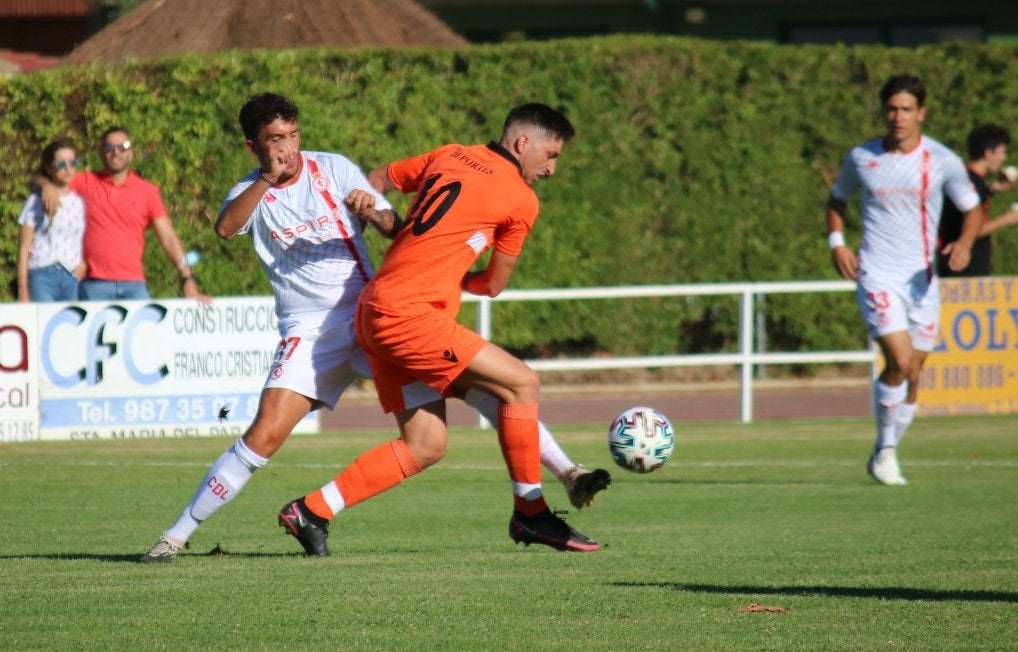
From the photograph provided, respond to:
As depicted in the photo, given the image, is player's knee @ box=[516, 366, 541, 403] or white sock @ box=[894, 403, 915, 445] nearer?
player's knee @ box=[516, 366, 541, 403]

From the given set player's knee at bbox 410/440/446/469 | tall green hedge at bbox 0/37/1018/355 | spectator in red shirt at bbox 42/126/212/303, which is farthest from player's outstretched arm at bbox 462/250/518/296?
tall green hedge at bbox 0/37/1018/355

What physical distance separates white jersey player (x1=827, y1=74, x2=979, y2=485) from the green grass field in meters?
0.85

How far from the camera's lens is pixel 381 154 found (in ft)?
58.6

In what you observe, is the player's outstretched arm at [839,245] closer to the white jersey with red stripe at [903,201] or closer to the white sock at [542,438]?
the white jersey with red stripe at [903,201]

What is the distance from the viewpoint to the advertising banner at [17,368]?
1345 centimetres

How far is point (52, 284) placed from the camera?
14.1m

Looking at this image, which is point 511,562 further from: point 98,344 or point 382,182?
point 98,344

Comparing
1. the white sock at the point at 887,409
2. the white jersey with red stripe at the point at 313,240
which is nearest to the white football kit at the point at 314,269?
the white jersey with red stripe at the point at 313,240

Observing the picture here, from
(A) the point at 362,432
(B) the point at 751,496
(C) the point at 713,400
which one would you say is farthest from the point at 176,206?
(B) the point at 751,496

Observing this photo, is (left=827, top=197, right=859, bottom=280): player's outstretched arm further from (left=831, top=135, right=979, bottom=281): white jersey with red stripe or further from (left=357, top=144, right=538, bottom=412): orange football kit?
(left=357, top=144, right=538, bottom=412): orange football kit

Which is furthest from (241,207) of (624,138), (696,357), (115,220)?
(624,138)

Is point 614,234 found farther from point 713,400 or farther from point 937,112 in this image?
point 937,112

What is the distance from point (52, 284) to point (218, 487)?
22.7ft

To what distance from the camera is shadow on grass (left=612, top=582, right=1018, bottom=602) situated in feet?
21.8
